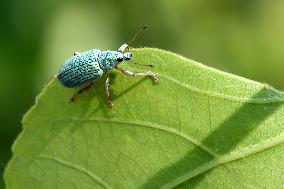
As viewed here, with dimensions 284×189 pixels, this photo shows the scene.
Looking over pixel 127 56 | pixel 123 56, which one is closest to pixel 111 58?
pixel 123 56

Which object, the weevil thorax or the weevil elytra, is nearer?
the weevil elytra

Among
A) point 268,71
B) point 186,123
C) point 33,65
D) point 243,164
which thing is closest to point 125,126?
point 186,123

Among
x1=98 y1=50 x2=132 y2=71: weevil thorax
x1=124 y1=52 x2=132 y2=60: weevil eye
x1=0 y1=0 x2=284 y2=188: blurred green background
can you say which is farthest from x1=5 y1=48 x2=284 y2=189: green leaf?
x1=0 y1=0 x2=284 y2=188: blurred green background

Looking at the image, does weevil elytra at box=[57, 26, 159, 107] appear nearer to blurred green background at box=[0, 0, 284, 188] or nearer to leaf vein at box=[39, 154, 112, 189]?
leaf vein at box=[39, 154, 112, 189]

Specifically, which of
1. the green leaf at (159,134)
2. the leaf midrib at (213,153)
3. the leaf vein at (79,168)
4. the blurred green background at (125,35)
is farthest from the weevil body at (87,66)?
the blurred green background at (125,35)

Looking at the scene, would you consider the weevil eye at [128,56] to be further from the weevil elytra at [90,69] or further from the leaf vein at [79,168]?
the leaf vein at [79,168]
